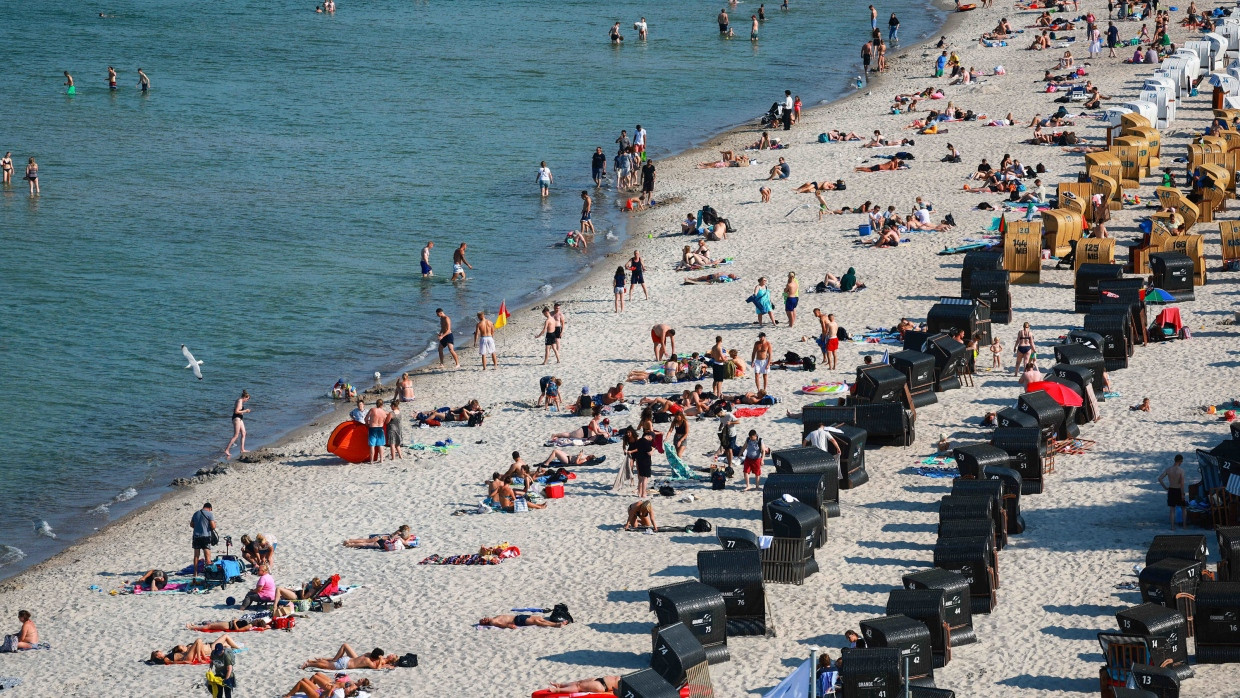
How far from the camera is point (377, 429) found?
83.0 feet

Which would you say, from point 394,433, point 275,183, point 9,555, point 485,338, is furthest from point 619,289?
point 275,183

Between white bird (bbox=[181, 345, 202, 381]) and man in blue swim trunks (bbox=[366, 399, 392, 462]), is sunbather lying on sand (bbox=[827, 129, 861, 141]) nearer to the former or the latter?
white bird (bbox=[181, 345, 202, 381])

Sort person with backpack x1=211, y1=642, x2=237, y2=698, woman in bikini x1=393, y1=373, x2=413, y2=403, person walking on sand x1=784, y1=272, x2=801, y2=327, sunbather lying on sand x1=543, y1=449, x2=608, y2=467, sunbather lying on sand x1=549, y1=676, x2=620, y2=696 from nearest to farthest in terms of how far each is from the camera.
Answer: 1. sunbather lying on sand x1=549, y1=676, x2=620, y2=696
2. person with backpack x1=211, y1=642, x2=237, y2=698
3. sunbather lying on sand x1=543, y1=449, x2=608, y2=467
4. woman in bikini x1=393, y1=373, x2=413, y2=403
5. person walking on sand x1=784, y1=272, x2=801, y2=327

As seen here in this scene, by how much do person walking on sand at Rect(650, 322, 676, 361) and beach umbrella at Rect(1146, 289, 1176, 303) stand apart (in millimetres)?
9269

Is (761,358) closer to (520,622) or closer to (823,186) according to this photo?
(520,622)

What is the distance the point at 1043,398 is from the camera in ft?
74.2

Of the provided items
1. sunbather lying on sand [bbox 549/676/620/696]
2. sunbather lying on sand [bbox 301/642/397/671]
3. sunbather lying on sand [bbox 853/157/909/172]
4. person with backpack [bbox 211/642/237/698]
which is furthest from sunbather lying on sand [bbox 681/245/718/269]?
person with backpack [bbox 211/642/237/698]

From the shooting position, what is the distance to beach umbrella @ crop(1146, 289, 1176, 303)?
29.6m

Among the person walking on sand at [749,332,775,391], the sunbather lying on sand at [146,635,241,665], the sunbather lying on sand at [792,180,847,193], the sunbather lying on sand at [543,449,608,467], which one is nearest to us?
the sunbather lying on sand at [146,635,241,665]

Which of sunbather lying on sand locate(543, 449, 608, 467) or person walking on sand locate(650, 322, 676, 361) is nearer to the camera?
sunbather lying on sand locate(543, 449, 608, 467)

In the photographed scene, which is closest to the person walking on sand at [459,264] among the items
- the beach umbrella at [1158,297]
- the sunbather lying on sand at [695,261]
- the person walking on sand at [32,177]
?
the sunbather lying on sand at [695,261]

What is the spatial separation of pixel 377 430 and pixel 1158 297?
1523cm

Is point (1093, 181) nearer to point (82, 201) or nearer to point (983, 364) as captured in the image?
point (983, 364)

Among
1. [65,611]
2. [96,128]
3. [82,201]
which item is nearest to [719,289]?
[65,611]
